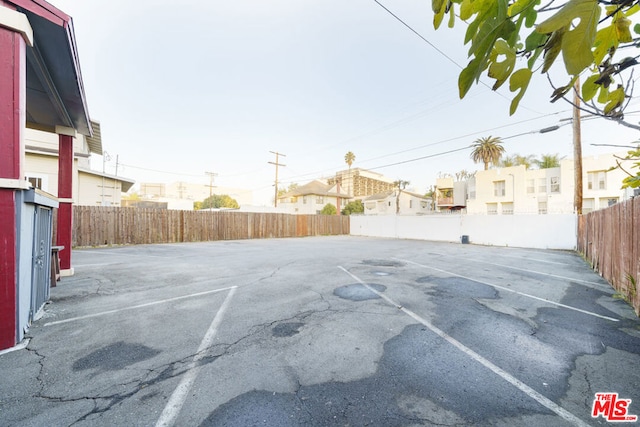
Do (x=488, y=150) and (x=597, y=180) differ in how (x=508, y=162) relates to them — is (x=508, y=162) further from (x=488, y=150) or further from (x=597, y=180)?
(x=597, y=180)

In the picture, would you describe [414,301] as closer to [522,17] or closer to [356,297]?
[356,297]

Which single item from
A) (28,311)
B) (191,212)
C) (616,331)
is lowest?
(616,331)

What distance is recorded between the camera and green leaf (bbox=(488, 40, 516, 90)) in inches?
34.9

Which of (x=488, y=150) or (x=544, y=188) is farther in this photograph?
(x=488, y=150)

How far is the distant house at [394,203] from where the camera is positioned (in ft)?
146

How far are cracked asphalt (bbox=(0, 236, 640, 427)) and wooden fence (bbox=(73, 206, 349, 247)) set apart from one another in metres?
9.78

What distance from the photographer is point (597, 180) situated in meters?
23.1

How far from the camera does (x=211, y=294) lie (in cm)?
525

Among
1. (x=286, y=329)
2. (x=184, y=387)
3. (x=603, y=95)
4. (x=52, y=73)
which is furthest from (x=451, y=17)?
(x=52, y=73)

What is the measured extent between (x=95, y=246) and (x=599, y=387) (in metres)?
17.9

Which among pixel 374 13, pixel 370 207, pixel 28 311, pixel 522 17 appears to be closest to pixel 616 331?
pixel 522 17

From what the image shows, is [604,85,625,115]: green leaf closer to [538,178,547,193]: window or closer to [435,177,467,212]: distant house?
[538,178,547,193]: window

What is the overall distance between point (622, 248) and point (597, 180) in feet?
85.1

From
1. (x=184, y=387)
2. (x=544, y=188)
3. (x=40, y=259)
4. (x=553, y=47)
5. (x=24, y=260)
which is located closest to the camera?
(x=553, y=47)
